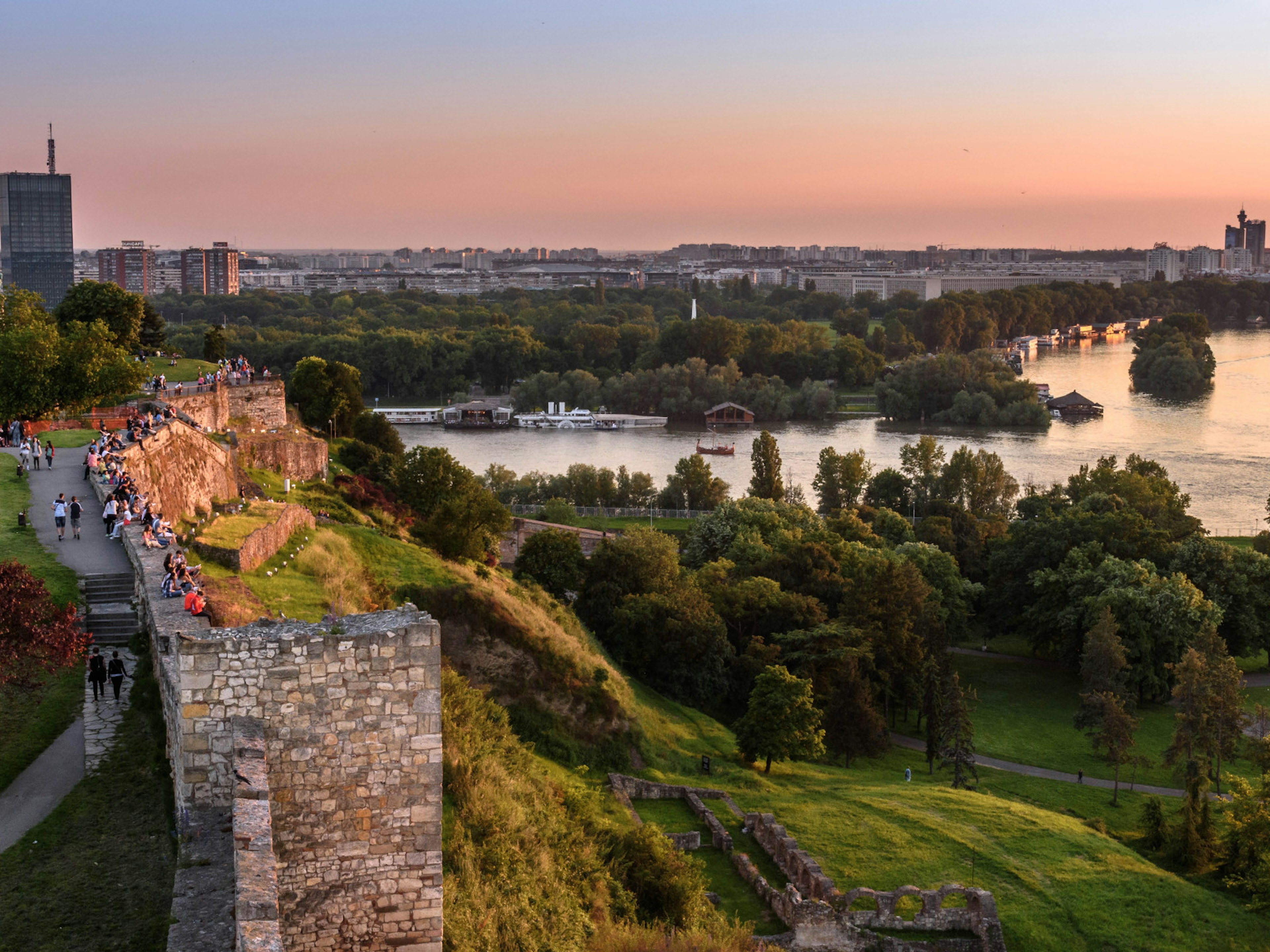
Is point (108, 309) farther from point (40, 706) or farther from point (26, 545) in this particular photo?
point (40, 706)

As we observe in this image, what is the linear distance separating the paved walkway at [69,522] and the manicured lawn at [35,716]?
7.77 feet

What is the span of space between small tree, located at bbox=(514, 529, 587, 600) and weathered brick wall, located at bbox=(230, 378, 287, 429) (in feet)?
21.6

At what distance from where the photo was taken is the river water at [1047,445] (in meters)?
48.6

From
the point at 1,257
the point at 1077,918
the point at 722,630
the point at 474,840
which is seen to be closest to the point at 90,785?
the point at 474,840

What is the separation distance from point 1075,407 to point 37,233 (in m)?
90.1

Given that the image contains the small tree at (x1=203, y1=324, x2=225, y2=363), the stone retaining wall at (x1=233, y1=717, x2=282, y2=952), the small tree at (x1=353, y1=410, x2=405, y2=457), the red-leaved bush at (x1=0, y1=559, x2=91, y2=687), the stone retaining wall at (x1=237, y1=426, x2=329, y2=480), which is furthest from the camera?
the small tree at (x1=203, y1=324, x2=225, y2=363)

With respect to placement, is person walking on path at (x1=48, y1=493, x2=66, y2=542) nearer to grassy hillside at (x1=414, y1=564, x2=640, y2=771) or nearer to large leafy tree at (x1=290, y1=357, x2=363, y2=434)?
grassy hillside at (x1=414, y1=564, x2=640, y2=771)

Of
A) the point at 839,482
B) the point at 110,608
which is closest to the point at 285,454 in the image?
the point at 110,608

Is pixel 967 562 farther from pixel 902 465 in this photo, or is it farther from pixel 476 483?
pixel 476 483

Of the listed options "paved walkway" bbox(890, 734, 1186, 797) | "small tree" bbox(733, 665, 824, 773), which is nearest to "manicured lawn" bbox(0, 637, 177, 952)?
"small tree" bbox(733, 665, 824, 773)

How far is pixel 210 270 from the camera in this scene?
166250 mm

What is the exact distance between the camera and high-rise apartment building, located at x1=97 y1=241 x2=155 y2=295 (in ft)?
508

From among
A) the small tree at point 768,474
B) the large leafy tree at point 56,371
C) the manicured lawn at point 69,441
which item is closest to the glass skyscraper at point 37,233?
the small tree at point 768,474

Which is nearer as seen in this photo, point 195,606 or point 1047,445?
point 195,606
